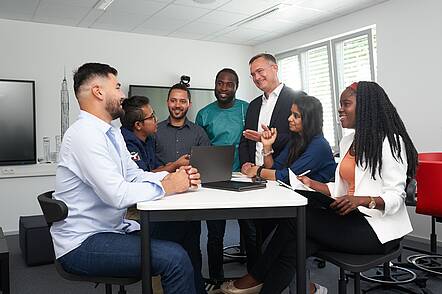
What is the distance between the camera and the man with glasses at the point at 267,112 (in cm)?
247

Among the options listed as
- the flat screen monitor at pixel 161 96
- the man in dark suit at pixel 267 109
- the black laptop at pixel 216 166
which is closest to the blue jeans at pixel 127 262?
the black laptop at pixel 216 166

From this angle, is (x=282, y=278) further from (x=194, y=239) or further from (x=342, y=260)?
(x=194, y=239)

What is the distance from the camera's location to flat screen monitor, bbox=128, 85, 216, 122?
533 centimetres

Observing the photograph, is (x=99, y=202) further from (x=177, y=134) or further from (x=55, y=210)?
(x=177, y=134)

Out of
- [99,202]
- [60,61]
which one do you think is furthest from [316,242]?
[60,61]

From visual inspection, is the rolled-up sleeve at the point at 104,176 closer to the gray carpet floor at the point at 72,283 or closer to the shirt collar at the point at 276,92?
the shirt collar at the point at 276,92

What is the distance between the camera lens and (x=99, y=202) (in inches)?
61.5

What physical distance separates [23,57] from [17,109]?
65cm

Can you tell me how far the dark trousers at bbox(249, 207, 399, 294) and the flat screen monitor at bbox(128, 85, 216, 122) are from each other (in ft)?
12.6

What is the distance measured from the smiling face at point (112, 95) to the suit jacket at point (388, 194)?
114 centimetres

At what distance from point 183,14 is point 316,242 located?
362 cm

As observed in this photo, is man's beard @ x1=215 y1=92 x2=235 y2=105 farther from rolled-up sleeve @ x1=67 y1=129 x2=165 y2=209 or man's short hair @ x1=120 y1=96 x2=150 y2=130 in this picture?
rolled-up sleeve @ x1=67 y1=129 x2=165 y2=209

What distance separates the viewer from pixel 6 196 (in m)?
4.57

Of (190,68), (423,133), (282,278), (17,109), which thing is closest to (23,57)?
(17,109)
